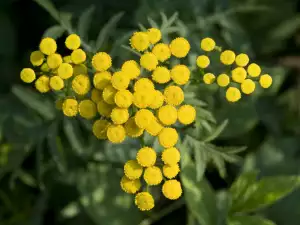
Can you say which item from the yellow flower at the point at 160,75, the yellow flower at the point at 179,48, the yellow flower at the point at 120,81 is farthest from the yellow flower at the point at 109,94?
the yellow flower at the point at 179,48

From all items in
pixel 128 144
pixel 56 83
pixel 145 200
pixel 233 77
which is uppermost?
pixel 56 83

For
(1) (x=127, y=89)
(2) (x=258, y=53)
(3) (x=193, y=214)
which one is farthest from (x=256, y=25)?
(1) (x=127, y=89)

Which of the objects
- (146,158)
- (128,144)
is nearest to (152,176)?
(146,158)

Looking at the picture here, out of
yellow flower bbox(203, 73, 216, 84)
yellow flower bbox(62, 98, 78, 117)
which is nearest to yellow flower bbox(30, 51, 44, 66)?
yellow flower bbox(62, 98, 78, 117)

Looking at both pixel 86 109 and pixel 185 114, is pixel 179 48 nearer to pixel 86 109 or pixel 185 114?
pixel 185 114

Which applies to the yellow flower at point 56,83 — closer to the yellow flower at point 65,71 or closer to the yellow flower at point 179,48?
the yellow flower at point 65,71

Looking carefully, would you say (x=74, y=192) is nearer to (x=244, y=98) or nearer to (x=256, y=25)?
(x=244, y=98)
